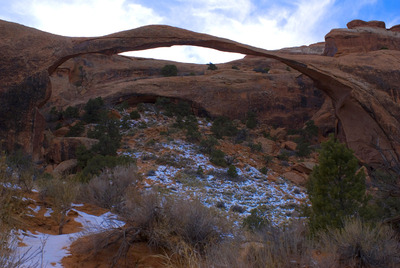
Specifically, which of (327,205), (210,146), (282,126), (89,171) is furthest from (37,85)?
(282,126)

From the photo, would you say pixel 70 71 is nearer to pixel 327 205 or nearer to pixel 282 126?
pixel 282 126

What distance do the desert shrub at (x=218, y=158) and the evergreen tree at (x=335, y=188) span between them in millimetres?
6437

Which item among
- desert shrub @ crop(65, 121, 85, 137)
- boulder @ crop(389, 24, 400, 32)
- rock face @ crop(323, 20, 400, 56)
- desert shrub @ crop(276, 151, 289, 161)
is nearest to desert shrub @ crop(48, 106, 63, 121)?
desert shrub @ crop(65, 121, 85, 137)

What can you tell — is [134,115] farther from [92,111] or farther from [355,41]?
[355,41]

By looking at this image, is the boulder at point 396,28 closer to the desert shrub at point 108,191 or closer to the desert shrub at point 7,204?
the desert shrub at point 108,191

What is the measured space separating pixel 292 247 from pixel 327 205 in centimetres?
282

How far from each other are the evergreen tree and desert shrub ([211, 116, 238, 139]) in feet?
33.9

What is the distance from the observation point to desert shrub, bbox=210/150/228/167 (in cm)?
1316

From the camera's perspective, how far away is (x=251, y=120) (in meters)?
20.3

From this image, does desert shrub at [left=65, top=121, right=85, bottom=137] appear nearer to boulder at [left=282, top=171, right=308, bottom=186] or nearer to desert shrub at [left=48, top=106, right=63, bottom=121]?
desert shrub at [left=48, top=106, right=63, bottom=121]

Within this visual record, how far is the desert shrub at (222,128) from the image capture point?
56.4 ft

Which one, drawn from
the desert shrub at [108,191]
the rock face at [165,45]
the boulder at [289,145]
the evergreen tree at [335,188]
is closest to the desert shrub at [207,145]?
the rock face at [165,45]

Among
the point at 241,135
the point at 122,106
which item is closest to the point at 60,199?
the point at 241,135

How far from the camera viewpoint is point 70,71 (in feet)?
90.7
